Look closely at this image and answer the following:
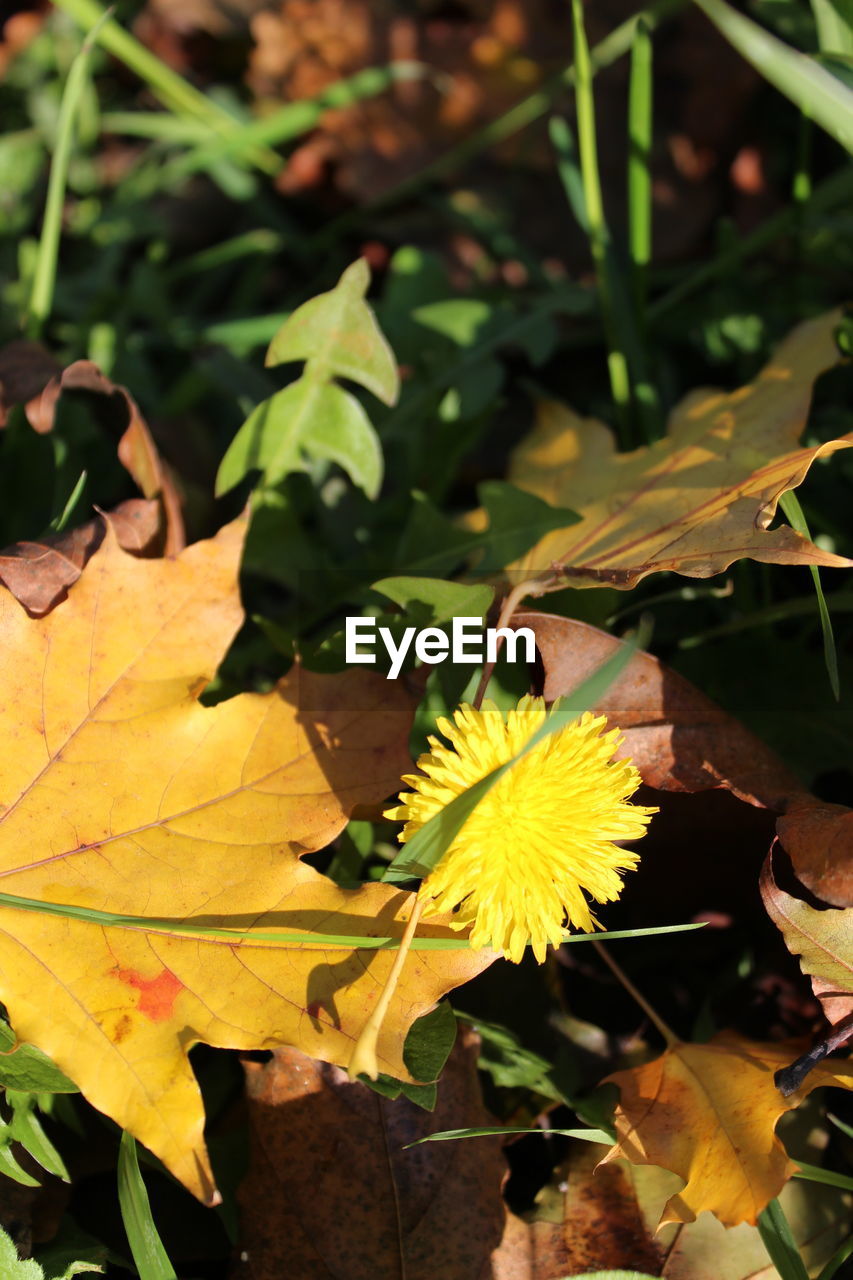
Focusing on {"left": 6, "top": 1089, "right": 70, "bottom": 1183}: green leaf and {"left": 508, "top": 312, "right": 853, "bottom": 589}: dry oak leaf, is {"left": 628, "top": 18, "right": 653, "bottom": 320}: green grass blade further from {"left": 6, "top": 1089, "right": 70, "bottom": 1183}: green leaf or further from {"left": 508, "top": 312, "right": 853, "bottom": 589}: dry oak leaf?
{"left": 6, "top": 1089, "right": 70, "bottom": 1183}: green leaf

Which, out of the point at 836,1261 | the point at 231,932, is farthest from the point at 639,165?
the point at 836,1261

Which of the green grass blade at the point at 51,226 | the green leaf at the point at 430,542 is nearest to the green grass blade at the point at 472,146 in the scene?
the green grass blade at the point at 51,226

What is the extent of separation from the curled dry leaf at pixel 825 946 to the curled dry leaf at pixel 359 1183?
41cm

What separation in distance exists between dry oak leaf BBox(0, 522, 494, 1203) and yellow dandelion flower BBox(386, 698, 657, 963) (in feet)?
0.34

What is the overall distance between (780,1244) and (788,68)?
3.79 feet

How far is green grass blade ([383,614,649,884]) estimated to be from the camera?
2.92 feet

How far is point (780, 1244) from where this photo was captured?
1.08 metres

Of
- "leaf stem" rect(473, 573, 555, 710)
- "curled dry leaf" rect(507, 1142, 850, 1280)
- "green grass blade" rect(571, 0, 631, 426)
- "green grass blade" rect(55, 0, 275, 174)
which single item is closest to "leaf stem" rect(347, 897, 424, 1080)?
"leaf stem" rect(473, 573, 555, 710)

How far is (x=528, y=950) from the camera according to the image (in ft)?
4.23

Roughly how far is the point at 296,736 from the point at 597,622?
41 centimetres

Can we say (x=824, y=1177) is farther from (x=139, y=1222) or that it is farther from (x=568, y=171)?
(x=568, y=171)

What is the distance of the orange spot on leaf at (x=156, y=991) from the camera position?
1068 millimetres

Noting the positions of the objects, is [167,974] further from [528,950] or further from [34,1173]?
[528,950]

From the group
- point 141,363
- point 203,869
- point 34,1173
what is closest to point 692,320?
point 141,363
